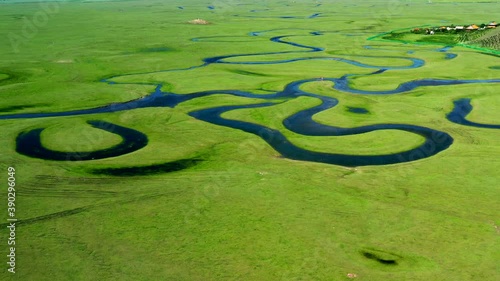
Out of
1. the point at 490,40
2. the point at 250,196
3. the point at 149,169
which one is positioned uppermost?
the point at 490,40

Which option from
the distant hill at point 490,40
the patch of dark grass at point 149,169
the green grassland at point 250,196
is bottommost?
the patch of dark grass at point 149,169

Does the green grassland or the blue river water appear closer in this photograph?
Result: the green grassland

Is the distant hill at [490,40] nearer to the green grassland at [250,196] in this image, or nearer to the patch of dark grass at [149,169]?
the green grassland at [250,196]

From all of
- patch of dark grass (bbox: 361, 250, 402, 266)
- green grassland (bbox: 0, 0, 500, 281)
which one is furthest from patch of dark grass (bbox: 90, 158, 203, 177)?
patch of dark grass (bbox: 361, 250, 402, 266)

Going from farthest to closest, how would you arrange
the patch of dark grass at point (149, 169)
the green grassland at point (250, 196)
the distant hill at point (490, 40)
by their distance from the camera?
the distant hill at point (490, 40)
the patch of dark grass at point (149, 169)
the green grassland at point (250, 196)

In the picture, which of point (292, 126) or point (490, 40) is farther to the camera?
point (490, 40)

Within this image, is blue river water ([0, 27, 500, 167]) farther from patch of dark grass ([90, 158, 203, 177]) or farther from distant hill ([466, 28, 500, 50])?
distant hill ([466, 28, 500, 50])

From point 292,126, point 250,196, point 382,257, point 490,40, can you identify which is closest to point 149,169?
point 250,196

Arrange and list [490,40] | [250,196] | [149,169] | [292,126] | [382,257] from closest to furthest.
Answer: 1. [382,257]
2. [250,196]
3. [149,169]
4. [292,126]
5. [490,40]

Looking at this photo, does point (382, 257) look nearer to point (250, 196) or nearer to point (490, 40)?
point (250, 196)

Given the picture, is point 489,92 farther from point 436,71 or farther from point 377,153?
point 377,153

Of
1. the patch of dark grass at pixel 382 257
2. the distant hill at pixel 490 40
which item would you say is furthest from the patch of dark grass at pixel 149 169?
the distant hill at pixel 490 40

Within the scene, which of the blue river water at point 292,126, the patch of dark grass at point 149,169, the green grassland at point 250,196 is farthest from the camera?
the blue river water at point 292,126
